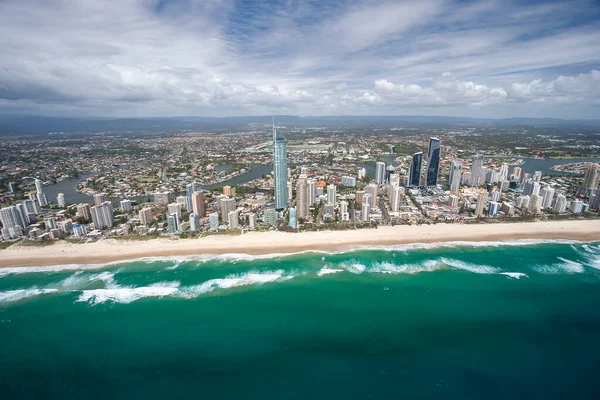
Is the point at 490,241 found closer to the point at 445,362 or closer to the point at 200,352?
the point at 445,362

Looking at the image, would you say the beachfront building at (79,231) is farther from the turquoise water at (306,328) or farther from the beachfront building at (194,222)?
the beachfront building at (194,222)

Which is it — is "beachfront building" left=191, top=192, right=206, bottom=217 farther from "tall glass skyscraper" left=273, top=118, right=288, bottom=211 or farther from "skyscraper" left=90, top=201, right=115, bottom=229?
"tall glass skyscraper" left=273, top=118, right=288, bottom=211

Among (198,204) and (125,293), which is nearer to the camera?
(125,293)

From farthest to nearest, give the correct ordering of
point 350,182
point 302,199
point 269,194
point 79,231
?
1. point 350,182
2. point 269,194
3. point 302,199
4. point 79,231

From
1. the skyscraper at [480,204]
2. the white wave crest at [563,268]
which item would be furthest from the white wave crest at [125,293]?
the skyscraper at [480,204]

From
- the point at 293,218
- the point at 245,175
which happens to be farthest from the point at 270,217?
the point at 245,175

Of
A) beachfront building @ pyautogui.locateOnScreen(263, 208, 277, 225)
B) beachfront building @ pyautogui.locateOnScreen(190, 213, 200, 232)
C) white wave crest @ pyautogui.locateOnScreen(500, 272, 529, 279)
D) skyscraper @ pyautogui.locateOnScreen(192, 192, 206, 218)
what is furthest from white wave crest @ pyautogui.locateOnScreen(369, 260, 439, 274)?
skyscraper @ pyautogui.locateOnScreen(192, 192, 206, 218)

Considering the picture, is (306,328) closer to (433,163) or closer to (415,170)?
(415,170)
